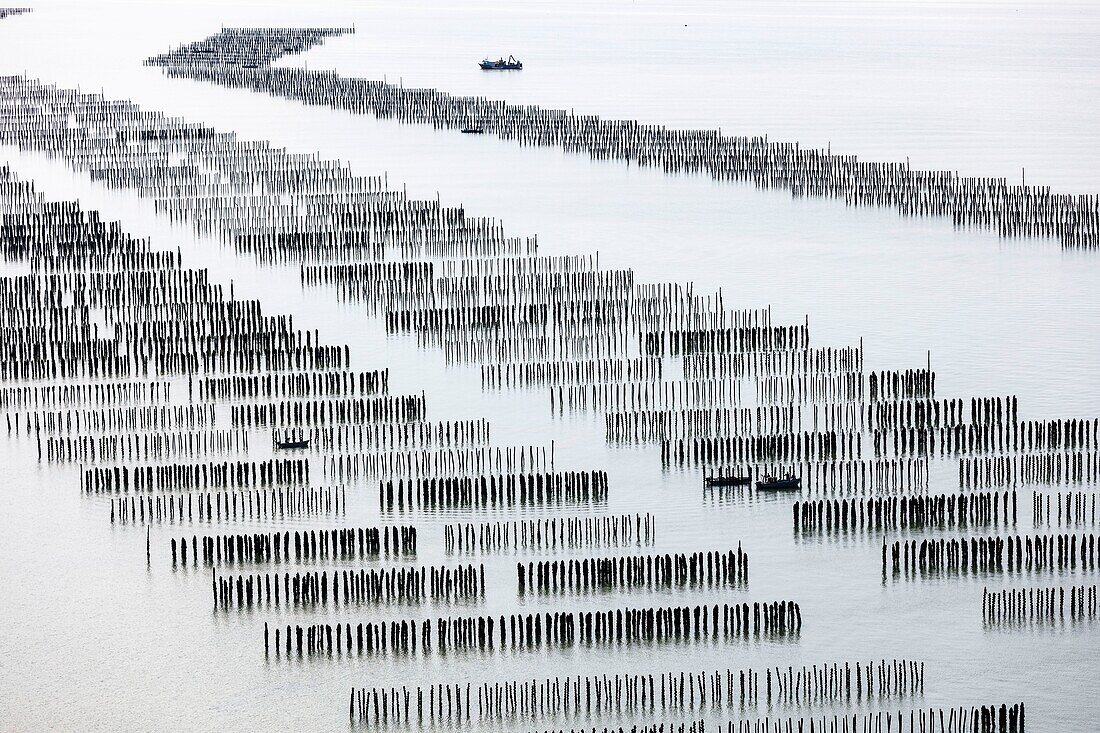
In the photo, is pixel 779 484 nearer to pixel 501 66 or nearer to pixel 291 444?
pixel 291 444

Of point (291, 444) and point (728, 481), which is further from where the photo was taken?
point (291, 444)

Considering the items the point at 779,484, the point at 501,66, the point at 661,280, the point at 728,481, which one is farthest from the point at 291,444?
the point at 501,66

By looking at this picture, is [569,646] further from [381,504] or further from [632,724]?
[381,504]

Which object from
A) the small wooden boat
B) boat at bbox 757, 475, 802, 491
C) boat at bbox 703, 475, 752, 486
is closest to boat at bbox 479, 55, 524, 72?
the small wooden boat

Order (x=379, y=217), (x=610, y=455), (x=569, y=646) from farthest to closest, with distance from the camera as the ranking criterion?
(x=379, y=217) → (x=610, y=455) → (x=569, y=646)

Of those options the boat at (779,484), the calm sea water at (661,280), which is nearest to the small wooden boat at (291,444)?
the calm sea water at (661,280)

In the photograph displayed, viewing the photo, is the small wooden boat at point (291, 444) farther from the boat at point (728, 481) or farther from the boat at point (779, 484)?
the boat at point (779, 484)

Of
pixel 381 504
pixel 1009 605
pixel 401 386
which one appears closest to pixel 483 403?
pixel 401 386
